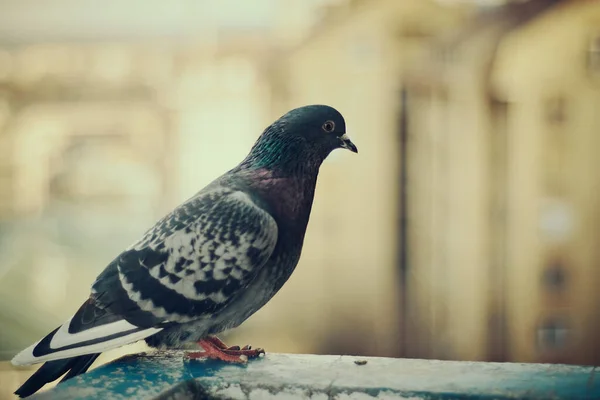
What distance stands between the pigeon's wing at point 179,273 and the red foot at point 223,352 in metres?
0.14

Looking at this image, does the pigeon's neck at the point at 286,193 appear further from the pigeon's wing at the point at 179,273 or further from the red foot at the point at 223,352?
the red foot at the point at 223,352

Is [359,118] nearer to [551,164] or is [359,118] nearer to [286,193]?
[551,164]

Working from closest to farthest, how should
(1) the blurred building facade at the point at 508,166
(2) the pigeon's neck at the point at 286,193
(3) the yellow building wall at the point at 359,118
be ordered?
(2) the pigeon's neck at the point at 286,193 → (3) the yellow building wall at the point at 359,118 → (1) the blurred building facade at the point at 508,166

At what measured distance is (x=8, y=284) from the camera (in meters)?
19.0

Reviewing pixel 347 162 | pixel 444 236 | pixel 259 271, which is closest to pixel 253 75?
pixel 347 162

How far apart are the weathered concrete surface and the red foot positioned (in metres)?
0.03

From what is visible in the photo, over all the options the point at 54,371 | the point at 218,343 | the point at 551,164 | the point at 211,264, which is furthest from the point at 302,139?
the point at 551,164

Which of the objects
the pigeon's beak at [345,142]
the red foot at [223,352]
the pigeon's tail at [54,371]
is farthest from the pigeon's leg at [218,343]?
the pigeon's beak at [345,142]

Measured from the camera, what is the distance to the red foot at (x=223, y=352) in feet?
7.63

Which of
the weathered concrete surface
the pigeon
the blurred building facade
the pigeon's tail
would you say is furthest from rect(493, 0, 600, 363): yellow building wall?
the pigeon's tail

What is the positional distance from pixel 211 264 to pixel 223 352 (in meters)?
0.27

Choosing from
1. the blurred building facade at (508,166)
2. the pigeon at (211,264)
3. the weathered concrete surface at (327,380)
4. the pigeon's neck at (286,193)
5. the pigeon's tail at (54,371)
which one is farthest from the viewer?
the blurred building facade at (508,166)

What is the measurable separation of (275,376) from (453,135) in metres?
16.2

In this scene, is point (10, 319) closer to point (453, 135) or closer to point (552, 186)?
point (453, 135)
